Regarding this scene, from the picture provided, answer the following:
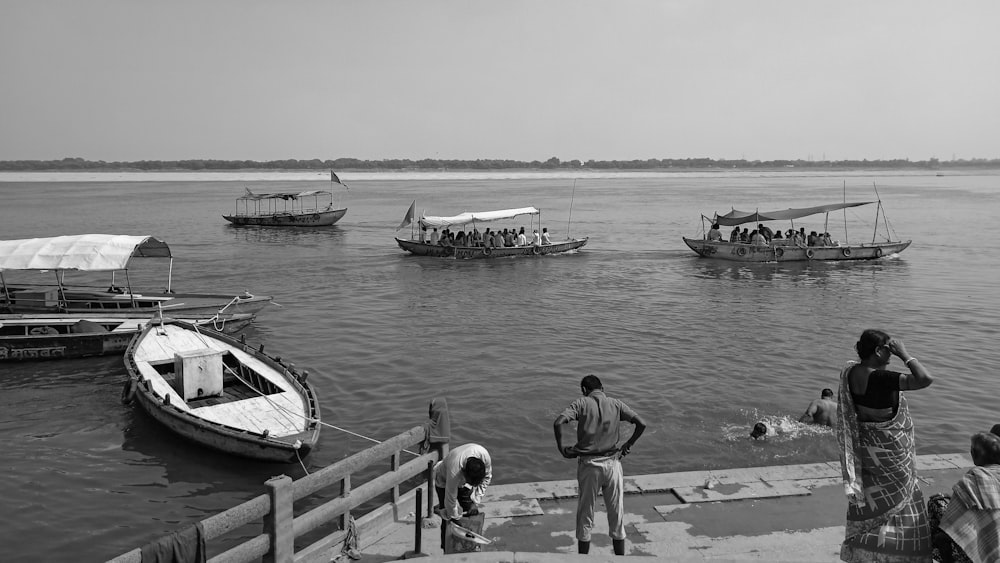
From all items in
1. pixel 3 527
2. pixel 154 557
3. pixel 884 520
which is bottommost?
pixel 3 527

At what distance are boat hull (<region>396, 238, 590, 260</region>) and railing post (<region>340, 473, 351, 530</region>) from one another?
29.5 m

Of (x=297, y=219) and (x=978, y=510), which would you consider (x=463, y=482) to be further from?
(x=297, y=219)

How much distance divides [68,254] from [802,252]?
97.3ft

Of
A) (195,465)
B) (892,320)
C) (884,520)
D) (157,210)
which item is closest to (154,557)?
(884,520)

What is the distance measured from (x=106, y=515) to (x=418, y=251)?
2821 cm

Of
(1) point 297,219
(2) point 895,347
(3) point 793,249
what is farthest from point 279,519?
(1) point 297,219

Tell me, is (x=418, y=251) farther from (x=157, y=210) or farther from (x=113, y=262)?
(x=157, y=210)

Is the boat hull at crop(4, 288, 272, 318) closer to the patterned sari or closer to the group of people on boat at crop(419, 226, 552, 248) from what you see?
the group of people on boat at crop(419, 226, 552, 248)

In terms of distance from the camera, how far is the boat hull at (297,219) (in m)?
55.2

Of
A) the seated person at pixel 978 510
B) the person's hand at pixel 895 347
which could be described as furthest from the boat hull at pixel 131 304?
the seated person at pixel 978 510

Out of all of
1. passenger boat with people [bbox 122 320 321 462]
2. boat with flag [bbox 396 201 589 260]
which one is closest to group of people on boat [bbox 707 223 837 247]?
boat with flag [bbox 396 201 589 260]

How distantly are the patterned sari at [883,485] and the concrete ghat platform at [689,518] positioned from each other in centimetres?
153

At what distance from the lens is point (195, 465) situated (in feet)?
37.5

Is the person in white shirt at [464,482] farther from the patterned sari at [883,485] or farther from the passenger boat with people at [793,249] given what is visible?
the passenger boat with people at [793,249]
